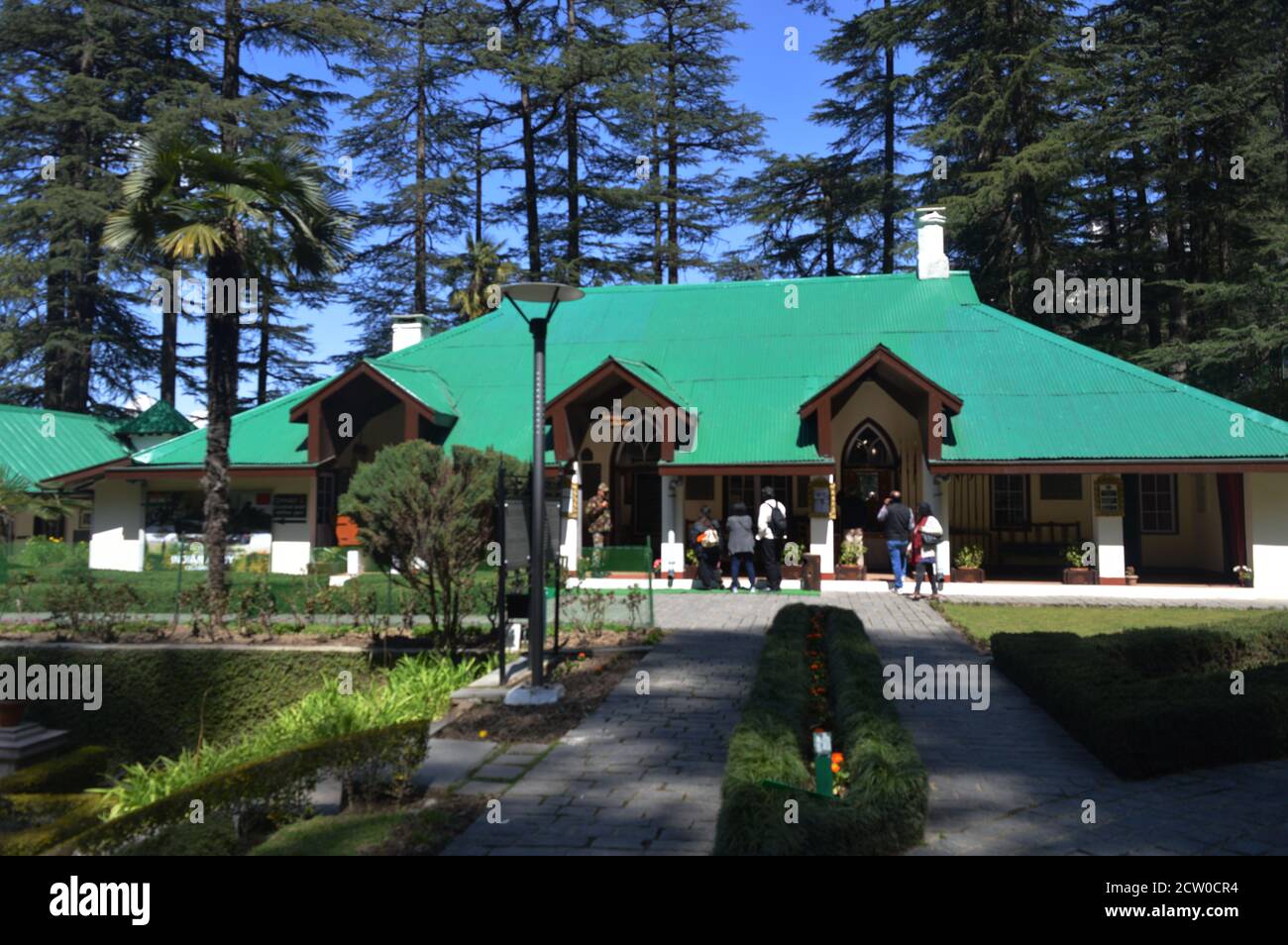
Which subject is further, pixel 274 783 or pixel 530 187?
pixel 530 187

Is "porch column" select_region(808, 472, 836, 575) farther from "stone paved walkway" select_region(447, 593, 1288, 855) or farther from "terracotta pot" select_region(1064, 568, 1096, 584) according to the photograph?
"stone paved walkway" select_region(447, 593, 1288, 855)

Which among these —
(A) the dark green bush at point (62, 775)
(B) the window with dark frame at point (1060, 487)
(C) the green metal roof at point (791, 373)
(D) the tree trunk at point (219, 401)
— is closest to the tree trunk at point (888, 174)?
(C) the green metal roof at point (791, 373)

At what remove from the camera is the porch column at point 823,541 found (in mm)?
18609

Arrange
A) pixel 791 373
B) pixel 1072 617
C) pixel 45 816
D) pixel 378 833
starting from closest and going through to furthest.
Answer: pixel 378 833 → pixel 45 816 → pixel 1072 617 → pixel 791 373

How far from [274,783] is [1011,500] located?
19967 mm

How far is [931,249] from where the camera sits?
24453 mm

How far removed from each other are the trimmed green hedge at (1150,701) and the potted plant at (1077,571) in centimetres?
872

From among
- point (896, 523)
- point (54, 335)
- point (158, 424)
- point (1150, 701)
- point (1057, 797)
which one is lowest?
point (1057, 797)

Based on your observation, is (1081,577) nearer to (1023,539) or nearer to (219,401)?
(1023,539)

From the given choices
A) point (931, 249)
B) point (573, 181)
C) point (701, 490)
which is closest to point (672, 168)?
point (573, 181)

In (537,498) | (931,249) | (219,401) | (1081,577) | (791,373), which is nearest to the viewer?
Answer: (537,498)

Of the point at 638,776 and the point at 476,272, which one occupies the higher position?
the point at 476,272
